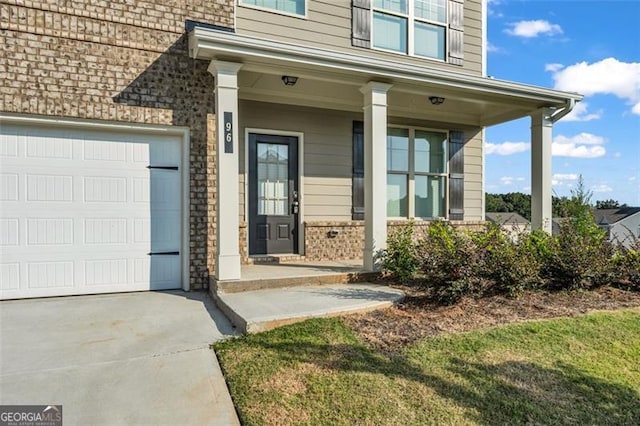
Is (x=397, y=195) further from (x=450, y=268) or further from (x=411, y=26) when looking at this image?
(x=450, y=268)

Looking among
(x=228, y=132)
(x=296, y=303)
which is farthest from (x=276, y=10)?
(x=296, y=303)

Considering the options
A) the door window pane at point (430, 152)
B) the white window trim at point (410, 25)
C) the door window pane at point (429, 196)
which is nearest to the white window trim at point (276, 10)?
the white window trim at point (410, 25)

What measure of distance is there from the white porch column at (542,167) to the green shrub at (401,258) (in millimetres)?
2775

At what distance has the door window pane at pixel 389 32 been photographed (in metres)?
6.98

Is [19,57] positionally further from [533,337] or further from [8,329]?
[533,337]

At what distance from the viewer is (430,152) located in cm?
789

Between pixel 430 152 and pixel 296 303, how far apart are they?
4937 millimetres

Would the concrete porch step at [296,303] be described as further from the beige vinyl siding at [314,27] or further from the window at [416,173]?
the beige vinyl siding at [314,27]

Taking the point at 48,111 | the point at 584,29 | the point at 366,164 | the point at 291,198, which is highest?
the point at 584,29

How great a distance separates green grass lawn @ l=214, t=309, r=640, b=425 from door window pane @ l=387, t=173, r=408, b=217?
3.96 m

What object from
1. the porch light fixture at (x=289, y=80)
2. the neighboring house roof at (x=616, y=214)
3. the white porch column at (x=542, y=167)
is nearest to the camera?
the porch light fixture at (x=289, y=80)

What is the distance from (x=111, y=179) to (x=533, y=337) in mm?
5012

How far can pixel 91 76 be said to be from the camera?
4812 mm

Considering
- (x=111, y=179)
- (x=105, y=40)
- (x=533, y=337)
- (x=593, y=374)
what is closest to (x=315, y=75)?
(x=105, y=40)
